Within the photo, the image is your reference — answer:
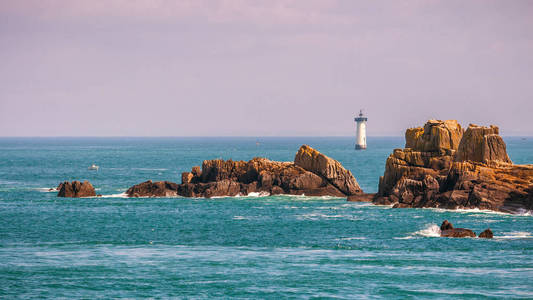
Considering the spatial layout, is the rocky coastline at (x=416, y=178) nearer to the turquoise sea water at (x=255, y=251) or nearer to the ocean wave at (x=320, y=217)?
the turquoise sea water at (x=255, y=251)

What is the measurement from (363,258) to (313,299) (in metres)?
12.0

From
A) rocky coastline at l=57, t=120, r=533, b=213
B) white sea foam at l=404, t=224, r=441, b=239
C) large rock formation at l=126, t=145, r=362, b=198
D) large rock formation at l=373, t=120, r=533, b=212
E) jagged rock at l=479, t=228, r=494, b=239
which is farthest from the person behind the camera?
large rock formation at l=126, t=145, r=362, b=198

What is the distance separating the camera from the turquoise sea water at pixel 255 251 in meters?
43.7

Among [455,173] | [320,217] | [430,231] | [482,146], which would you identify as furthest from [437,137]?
[430,231]

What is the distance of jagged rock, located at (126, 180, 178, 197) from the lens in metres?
97.3

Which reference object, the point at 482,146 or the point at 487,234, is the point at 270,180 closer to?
the point at 482,146

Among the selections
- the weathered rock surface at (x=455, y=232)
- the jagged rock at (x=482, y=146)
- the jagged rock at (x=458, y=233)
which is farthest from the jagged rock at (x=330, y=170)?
the jagged rock at (x=458, y=233)

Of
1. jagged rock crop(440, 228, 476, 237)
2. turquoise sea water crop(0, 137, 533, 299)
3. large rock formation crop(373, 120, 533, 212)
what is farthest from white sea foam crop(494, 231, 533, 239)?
large rock formation crop(373, 120, 533, 212)

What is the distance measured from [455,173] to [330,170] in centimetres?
2058

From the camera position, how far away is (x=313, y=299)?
41344 millimetres

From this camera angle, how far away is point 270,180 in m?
97.4

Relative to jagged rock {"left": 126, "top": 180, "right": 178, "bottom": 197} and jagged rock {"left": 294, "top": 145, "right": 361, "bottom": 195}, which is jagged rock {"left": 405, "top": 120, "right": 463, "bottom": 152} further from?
jagged rock {"left": 126, "top": 180, "right": 178, "bottom": 197}

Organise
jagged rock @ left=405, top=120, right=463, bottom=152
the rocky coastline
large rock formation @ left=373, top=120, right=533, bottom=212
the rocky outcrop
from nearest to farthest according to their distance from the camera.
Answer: large rock formation @ left=373, top=120, right=533, bottom=212, the rocky coastline, jagged rock @ left=405, top=120, right=463, bottom=152, the rocky outcrop

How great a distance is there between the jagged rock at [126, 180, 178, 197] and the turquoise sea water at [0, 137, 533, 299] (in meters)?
8.63
